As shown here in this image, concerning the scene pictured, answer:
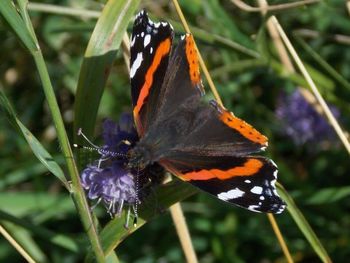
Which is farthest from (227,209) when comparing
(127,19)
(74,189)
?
(74,189)

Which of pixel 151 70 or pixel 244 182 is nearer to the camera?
pixel 244 182

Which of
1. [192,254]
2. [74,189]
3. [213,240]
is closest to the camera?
[74,189]

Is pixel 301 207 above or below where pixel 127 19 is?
below

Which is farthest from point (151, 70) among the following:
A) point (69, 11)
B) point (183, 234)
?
point (69, 11)

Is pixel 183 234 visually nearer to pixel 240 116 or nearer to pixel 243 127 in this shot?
pixel 243 127

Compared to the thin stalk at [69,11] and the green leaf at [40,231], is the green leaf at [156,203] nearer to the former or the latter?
the green leaf at [40,231]

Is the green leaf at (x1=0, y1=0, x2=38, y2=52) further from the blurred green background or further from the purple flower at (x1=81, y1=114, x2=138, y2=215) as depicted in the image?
the blurred green background

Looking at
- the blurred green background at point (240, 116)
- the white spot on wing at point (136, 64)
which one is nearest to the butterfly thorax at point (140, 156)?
the white spot on wing at point (136, 64)

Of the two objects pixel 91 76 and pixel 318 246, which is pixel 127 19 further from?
pixel 318 246
